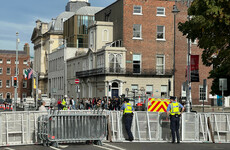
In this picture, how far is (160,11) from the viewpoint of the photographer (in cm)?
6056

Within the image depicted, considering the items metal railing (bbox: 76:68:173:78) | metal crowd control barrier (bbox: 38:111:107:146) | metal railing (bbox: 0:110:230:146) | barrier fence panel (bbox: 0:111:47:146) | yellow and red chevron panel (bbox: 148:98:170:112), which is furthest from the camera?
metal railing (bbox: 76:68:173:78)

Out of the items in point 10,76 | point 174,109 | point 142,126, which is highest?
point 10,76

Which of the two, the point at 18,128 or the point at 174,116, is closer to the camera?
the point at 18,128

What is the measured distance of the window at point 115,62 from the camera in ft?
193

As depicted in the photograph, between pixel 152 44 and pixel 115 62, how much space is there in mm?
5274

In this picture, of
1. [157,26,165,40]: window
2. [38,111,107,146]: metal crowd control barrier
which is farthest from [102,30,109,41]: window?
[38,111,107,146]: metal crowd control barrier

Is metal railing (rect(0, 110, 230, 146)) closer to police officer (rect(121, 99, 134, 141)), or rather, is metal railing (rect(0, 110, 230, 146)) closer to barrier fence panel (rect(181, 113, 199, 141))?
barrier fence panel (rect(181, 113, 199, 141))

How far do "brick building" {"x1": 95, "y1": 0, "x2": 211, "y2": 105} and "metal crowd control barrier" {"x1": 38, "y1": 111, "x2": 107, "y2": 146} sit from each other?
41457mm

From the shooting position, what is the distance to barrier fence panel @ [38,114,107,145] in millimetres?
16875

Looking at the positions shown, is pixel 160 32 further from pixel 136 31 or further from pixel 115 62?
pixel 115 62

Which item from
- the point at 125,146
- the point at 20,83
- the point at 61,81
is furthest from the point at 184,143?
the point at 20,83

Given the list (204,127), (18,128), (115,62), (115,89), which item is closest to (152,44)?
(115,62)

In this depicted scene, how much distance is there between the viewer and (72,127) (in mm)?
17172

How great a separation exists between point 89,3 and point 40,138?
337 feet
